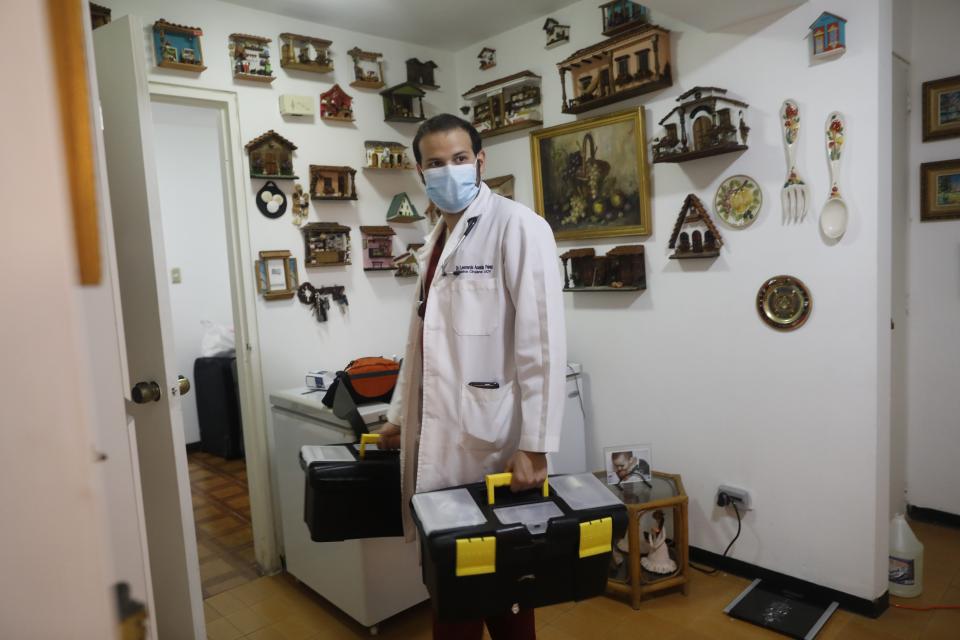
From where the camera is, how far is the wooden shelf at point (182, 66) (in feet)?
7.74

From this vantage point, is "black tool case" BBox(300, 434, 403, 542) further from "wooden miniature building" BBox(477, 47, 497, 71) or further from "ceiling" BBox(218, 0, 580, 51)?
"wooden miniature building" BBox(477, 47, 497, 71)

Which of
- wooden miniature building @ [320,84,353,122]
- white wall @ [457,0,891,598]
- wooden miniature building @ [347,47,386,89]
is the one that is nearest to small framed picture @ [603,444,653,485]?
white wall @ [457,0,891,598]

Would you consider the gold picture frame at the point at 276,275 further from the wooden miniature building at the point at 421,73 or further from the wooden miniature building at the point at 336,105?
the wooden miniature building at the point at 421,73

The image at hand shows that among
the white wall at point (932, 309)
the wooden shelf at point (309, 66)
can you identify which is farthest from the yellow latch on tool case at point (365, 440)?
the white wall at point (932, 309)

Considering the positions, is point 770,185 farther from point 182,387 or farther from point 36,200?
point 36,200

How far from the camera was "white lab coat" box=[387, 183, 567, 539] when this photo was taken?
1.34m

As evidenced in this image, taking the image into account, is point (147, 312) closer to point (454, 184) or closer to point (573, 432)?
point (454, 184)

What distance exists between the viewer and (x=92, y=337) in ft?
1.02

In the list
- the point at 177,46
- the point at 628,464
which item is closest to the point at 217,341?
the point at 177,46

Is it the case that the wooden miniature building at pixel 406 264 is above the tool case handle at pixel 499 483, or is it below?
above

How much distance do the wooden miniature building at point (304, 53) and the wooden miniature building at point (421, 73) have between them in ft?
1.50

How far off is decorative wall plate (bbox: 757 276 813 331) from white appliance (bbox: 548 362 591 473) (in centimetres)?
89

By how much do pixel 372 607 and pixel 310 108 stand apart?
2.12 metres

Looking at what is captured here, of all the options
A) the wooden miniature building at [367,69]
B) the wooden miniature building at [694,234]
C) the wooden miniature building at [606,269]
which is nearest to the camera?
the wooden miniature building at [694,234]
